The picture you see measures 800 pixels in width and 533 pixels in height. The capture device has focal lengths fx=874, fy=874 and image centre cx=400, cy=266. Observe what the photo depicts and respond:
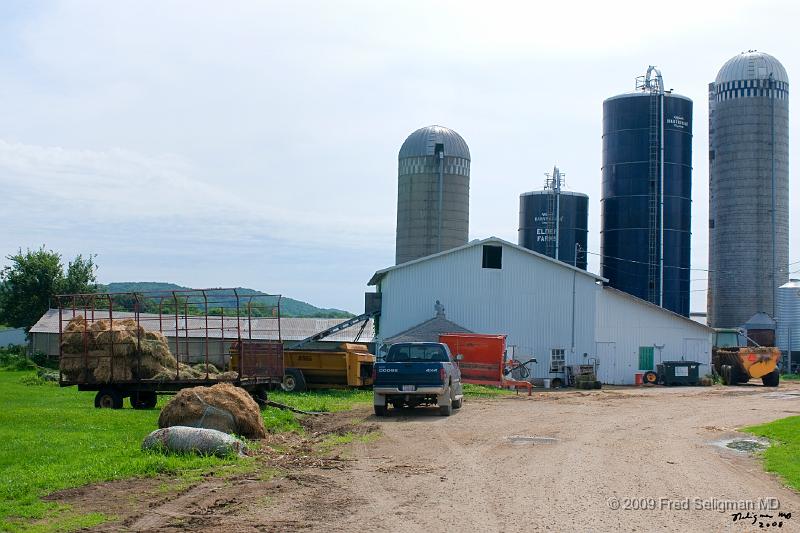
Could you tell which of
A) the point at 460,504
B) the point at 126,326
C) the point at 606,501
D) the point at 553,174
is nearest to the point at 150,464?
the point at 460,504

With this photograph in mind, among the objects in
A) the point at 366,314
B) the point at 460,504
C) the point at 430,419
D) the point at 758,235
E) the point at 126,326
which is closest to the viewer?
the point at 460,504

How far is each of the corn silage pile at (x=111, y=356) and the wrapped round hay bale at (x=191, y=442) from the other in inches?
400

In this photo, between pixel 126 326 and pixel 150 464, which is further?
pixel 126 326

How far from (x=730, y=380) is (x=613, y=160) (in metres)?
16.3

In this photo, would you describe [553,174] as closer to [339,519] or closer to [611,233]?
[611,233]

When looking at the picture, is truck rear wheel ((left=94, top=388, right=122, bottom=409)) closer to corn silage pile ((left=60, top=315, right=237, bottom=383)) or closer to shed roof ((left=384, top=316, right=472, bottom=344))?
corn silage pile ((left=60, top=315, right=237, bottom=383))

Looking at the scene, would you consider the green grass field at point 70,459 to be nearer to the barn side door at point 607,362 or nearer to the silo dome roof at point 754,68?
the barn side door at point 607,362

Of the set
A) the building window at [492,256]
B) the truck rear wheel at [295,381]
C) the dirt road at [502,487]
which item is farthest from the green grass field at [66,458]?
the building window at [492,256]

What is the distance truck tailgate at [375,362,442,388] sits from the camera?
898 inches

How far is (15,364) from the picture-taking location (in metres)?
57.4

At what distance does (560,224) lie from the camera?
63.6 m

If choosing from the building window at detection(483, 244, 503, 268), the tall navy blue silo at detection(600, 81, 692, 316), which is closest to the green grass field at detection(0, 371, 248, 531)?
the building window at detection(483, 244, 503, 268)

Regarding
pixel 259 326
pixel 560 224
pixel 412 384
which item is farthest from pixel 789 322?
pixel 412 384

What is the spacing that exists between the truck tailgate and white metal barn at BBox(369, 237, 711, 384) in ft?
73.2
